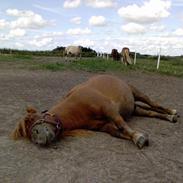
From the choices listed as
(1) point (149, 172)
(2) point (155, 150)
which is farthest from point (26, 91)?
(1) point (149, 172)

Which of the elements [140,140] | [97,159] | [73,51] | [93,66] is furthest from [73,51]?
[97,159]

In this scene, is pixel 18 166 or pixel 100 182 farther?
pixel 18 166

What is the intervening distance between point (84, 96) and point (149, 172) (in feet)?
5.10

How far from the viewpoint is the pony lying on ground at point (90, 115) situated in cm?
427

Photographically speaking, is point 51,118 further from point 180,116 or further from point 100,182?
point 180,116

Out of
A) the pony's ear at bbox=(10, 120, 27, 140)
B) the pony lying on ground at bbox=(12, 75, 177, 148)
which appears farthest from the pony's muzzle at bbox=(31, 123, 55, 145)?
the pony's ear at bbox=(10, 120, 27, 140)

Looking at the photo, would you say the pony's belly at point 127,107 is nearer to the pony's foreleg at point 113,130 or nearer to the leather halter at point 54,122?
the pony's foreleg at point 113,130

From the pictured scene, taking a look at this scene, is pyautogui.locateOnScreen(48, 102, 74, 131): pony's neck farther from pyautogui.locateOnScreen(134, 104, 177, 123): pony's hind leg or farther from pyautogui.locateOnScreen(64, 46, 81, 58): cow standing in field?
pyautogui.locateOnScreen(64, 46, 81, 58): cow standing in field

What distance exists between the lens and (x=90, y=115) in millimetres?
4891

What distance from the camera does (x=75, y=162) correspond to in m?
3.99

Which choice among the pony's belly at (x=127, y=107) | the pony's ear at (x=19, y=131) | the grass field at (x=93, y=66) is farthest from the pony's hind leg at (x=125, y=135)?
the grass field at (x=93, y=66)

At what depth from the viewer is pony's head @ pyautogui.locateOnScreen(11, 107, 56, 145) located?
13.7 feet

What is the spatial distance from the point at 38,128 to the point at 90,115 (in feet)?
2.95

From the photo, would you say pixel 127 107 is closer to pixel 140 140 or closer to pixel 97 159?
pixel 140 140
